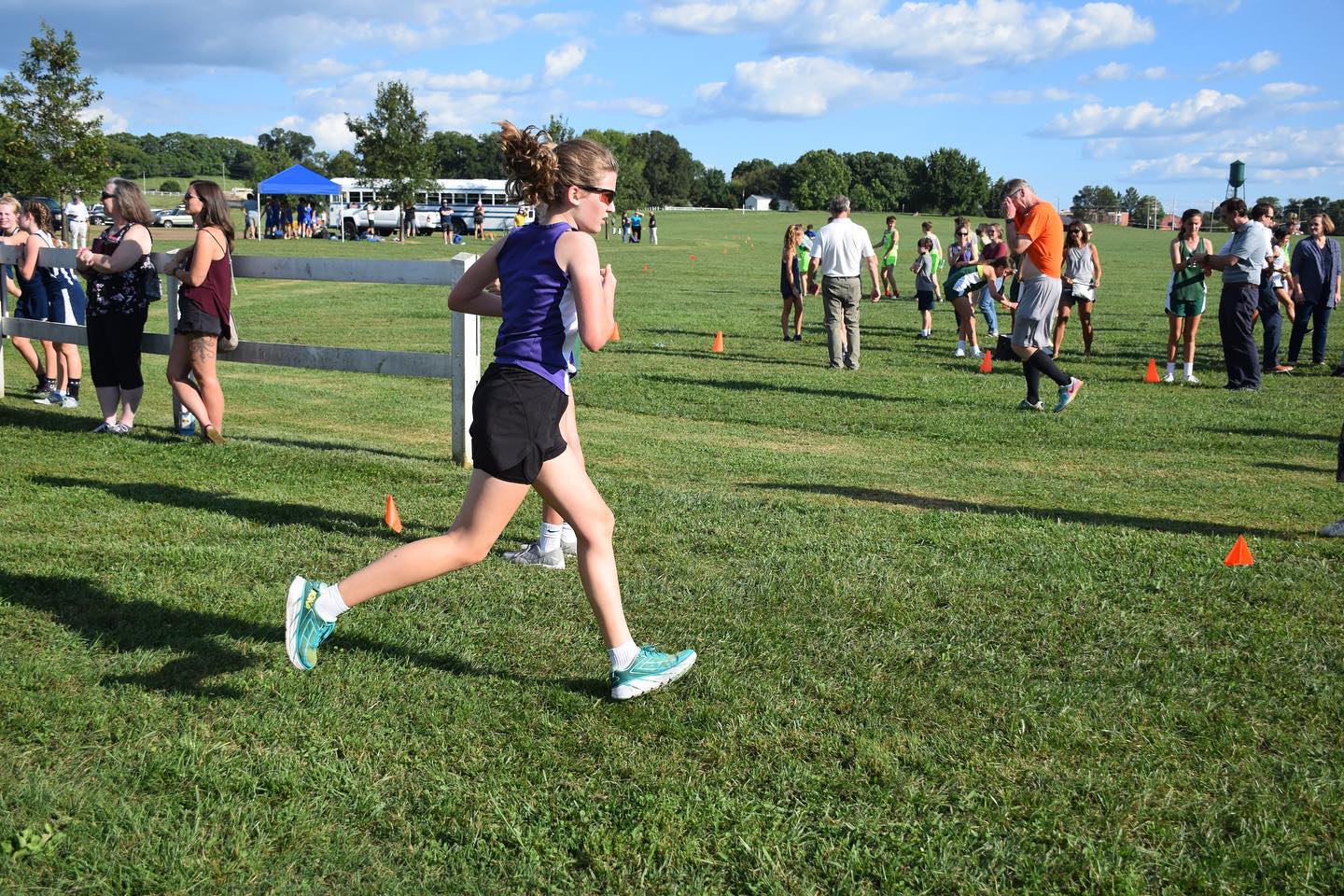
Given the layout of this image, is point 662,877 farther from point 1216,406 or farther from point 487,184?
point 487,184

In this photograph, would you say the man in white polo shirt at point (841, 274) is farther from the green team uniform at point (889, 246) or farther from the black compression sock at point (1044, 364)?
the green team uniform at point (889, 246)

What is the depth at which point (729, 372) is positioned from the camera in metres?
14.5

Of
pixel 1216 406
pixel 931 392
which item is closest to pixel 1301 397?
pixel 1216 406

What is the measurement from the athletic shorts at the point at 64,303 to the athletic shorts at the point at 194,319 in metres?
3.60

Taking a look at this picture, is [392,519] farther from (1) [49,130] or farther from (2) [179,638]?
(1) [49,130]

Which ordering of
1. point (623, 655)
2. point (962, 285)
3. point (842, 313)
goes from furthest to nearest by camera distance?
point (842, 313), point (962, 285), point (623, 655)

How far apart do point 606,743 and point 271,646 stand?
1574 millimetres

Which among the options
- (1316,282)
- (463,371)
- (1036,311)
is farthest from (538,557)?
(1316,282)

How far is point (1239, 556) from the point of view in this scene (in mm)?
5887

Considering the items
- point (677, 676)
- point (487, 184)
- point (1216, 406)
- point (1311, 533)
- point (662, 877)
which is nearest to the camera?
point (662, 877)

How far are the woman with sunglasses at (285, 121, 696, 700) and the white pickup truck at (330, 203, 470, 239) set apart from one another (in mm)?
56156

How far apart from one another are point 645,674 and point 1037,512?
4.07 metres

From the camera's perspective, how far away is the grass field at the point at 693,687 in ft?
10.3

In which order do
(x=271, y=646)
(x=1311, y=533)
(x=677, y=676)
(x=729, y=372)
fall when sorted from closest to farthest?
(x=677, y=676), (x=271, y=646), (x=1311, y=533), (x=729, y=372)
